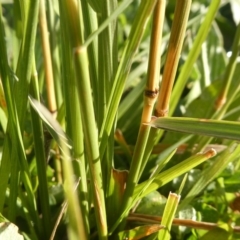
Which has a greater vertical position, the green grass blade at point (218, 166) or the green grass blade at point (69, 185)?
the green grass blade at point (69, 185)

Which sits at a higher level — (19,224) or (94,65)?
(94,65)

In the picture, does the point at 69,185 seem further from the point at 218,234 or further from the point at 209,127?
the point at 218,234

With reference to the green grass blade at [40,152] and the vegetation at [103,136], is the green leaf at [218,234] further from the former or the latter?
the green grass blade at [40,152]

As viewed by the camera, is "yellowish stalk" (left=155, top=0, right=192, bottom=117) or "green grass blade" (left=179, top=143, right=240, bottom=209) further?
"green grass blade" (left=179, top=143, right=240, bottom=209)

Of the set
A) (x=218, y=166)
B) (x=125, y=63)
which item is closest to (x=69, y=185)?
(x=125, y=63)

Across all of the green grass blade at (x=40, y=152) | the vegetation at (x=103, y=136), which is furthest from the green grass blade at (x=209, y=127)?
the green grass blade at (x=40, y=152)

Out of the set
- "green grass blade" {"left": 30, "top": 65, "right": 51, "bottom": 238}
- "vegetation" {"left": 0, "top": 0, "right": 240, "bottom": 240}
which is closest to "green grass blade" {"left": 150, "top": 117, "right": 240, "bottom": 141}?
"vegetation" {"left": 0, "top": 0, "right": 240, "bottom": 240}

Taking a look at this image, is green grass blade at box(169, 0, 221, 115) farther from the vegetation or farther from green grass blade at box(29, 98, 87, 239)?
green grass blade at box(29, 98, 87, 239)

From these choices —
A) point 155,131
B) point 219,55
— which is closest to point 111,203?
point 155,131

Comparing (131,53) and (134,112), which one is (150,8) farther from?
(134,112)
